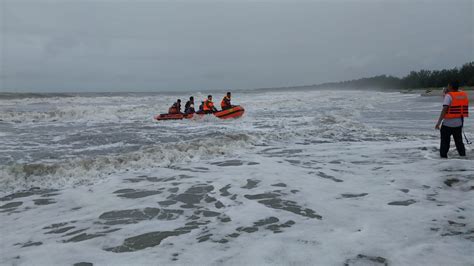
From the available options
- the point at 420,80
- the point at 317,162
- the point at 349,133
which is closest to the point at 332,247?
the point at 317,162

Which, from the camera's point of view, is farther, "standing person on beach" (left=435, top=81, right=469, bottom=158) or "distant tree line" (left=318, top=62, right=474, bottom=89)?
"distant tree line" (left=318, top=62, right=474, bottom=89)

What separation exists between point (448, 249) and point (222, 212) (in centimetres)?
263

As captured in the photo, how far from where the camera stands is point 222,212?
4754 mm

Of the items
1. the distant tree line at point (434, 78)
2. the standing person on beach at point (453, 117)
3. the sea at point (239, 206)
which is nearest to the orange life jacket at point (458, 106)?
the standing person on beach at point (453, 117)

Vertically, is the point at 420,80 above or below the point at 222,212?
above

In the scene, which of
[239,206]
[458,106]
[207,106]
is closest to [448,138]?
[458,106]

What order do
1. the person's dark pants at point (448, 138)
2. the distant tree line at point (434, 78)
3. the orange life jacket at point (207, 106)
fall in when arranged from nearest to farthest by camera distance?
the person's dark pants at point (448, 138)
the orange life jacket at point (207, 106)
the distant tree line at point (434, 78)

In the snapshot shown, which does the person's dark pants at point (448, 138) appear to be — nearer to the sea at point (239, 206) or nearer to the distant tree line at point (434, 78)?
the sea at point (239, 206)

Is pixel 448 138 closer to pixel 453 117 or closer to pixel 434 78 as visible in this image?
pixel 453 117

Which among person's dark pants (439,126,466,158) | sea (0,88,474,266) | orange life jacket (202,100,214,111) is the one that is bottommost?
sea (0,88,474,266)

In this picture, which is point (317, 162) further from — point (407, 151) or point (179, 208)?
point (179, 208)

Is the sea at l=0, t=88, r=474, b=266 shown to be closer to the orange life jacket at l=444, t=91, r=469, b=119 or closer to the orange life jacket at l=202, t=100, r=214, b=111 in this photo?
the orange life jacket at l=444, t=91, r=469, b=119

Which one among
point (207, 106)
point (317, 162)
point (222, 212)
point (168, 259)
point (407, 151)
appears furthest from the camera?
point (207, 106)

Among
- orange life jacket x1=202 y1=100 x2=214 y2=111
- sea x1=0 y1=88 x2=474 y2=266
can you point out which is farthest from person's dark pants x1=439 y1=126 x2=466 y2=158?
orange life jacket x1=202 y1=100 x2=214 y2=111
